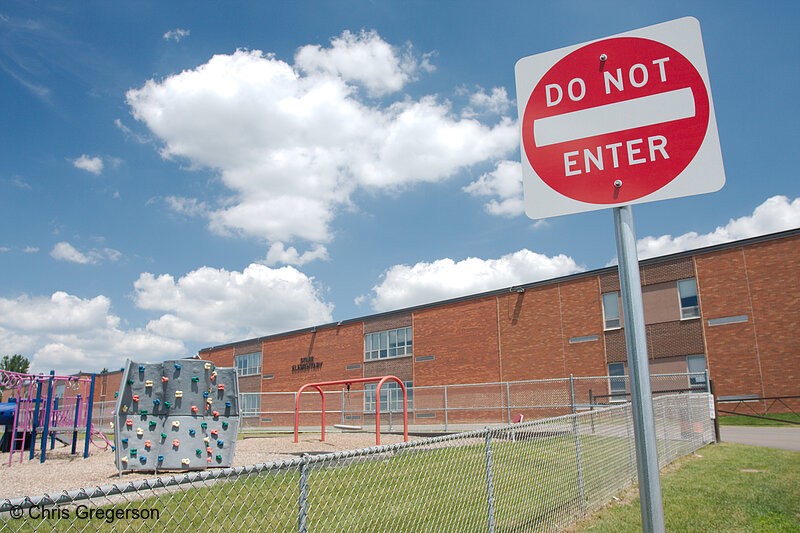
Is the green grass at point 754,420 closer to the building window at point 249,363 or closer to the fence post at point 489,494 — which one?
the fence post at point 489,494

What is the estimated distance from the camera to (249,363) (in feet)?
165

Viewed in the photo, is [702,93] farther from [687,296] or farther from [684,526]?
[687,296]

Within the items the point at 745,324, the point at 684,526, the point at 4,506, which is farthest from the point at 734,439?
the point at 4,506

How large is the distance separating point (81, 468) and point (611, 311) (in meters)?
25.1

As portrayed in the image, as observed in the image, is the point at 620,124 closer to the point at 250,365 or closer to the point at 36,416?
the point at 36,416

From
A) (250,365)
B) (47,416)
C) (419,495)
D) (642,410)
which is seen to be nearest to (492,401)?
(47,416)

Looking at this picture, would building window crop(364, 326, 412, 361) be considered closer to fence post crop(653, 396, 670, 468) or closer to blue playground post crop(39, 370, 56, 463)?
blue playground post crop(39, 370, 56, 463)

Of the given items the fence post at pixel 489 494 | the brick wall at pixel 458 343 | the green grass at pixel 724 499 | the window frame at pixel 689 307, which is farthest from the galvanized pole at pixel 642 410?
the brick wall at pixel 458 343

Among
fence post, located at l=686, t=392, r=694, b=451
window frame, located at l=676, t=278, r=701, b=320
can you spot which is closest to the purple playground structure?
fence post, located at l=686, t=392, r=694, b=451

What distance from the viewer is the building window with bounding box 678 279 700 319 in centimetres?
2684

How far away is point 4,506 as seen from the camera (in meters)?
1.95

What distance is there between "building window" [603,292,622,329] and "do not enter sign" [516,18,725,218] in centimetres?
2871

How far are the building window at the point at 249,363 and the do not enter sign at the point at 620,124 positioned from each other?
49.6 meters

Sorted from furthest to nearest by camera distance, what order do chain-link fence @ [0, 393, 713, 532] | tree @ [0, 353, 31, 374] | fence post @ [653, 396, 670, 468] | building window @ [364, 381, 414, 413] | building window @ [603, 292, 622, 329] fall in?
1. tree @ [0, 353, 31, 374]
2. building window @ [364, 381, 414, 413]
3. building window @ [603, 292, 622, 329]
4. fence post @ [653, 396, 670, 468]
5. chain-link fence @ [0, 393, 713, 532]
